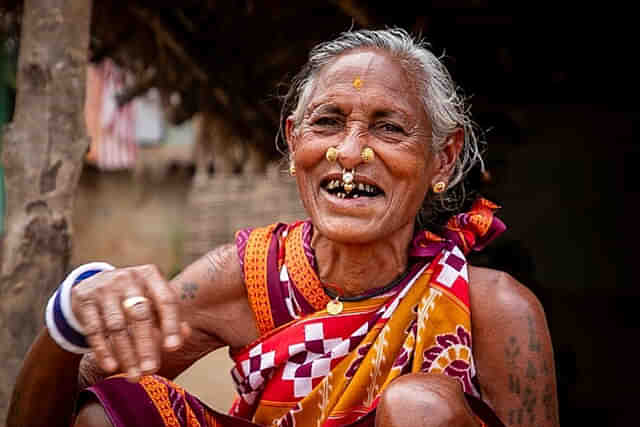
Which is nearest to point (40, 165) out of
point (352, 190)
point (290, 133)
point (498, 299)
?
point (290, 133)

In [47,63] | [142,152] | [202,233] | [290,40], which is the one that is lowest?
[202,233]

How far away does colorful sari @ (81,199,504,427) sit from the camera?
1921 millimetres

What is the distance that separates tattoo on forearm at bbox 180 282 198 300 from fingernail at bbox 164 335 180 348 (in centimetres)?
82

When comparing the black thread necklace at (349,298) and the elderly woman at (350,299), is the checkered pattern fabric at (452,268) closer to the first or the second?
the elderly woman at (350,299)

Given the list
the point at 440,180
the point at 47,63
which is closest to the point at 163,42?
the point at 47,63

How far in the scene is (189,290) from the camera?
7.16 feet

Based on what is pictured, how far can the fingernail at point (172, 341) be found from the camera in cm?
136

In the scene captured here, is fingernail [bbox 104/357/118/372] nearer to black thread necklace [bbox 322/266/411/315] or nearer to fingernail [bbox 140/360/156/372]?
fingernail [bbox 140/360/156/372]

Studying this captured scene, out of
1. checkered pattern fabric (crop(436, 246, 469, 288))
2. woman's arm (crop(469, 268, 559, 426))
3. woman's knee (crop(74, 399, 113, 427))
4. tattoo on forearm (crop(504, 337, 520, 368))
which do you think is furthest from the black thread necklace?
woman's knee (crop(74, 399, 113, 427))

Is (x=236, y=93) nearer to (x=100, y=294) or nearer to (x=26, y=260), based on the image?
(x=26, y=260)

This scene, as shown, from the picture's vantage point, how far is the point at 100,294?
4.86 feet

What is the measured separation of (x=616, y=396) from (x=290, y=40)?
10.1 ft

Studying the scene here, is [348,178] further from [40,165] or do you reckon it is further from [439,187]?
[40,165]

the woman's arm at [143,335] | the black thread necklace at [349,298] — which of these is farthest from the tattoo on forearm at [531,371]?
the woman's arm at [143,335]
